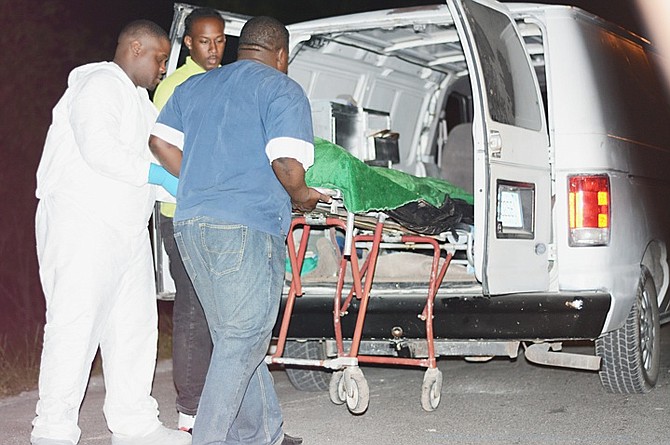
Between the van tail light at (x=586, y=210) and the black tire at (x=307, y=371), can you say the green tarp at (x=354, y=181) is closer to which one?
the van tail light at (x=586, y=210)

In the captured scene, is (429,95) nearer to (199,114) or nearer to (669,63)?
(669,63)

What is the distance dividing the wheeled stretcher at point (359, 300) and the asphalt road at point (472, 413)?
213 millimetres

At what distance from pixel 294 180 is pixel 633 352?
97.5 inches

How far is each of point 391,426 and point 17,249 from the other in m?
3.69

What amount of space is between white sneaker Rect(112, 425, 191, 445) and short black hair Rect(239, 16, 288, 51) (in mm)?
1834

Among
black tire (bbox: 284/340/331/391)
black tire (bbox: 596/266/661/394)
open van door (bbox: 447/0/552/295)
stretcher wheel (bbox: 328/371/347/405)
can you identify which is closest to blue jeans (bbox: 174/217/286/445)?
stretcher wheel (bbox: 328/371/347/405)

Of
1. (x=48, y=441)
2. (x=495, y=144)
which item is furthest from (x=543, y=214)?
(x=48, y=441)

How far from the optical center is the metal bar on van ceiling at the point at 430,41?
7.50 meters

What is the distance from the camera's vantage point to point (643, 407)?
240 inches

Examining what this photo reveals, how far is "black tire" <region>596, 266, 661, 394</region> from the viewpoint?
20.3 ft

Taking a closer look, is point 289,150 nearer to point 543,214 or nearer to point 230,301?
point 230,301

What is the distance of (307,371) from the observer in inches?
276

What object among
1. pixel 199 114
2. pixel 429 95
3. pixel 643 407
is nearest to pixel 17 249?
pixel 429 95

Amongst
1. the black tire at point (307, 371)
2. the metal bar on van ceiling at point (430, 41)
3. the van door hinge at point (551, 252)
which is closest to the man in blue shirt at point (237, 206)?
the van door hinge at point (551, 252)
